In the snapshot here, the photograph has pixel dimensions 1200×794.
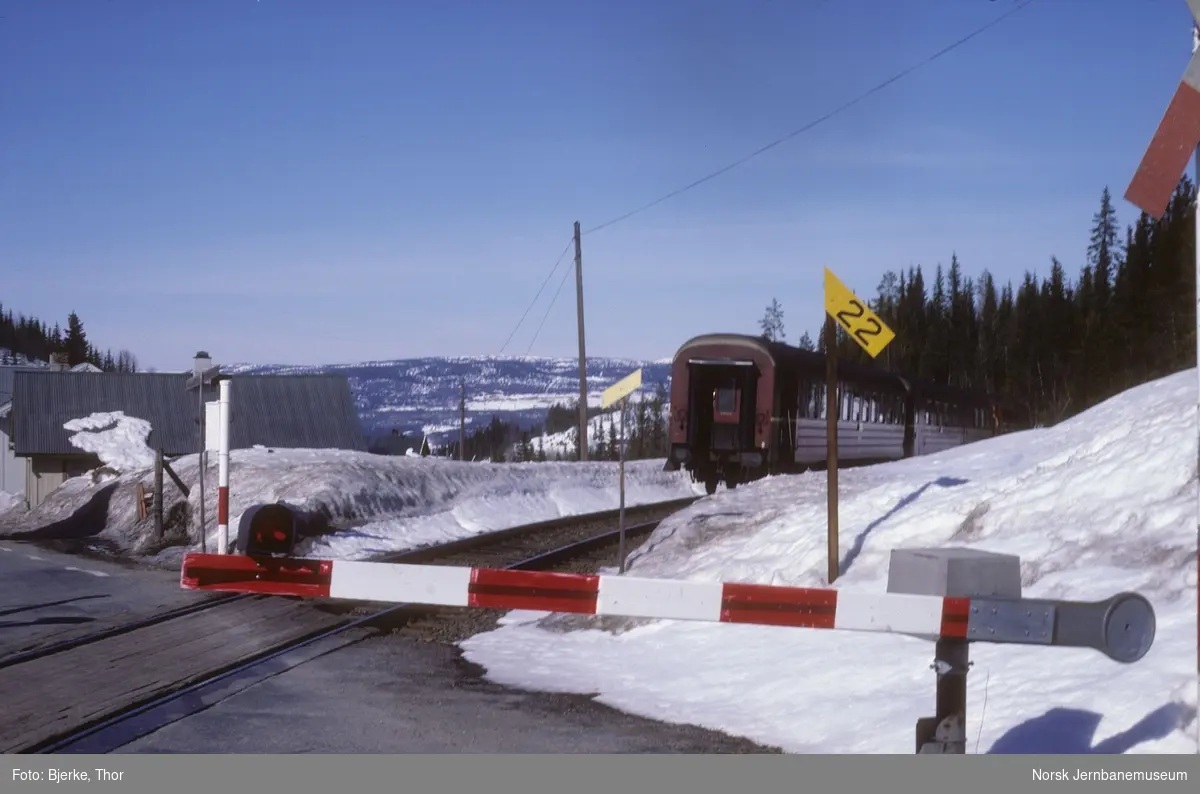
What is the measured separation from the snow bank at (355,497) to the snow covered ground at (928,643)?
9250 millimetres

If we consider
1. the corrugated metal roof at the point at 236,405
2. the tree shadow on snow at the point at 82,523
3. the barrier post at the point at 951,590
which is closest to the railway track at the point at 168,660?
the barrier post at the point at 951,590

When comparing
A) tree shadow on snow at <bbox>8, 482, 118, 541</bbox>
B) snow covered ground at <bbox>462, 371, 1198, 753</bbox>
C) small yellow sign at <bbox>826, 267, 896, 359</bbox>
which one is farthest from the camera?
tree shadow on snow at <bbox>8, 482, 118, 541</bbox>

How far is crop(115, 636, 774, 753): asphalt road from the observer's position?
6.02 m

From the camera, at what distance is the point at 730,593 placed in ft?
13.3

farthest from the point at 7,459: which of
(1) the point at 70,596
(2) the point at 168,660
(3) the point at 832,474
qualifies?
(3) the point at 832,474

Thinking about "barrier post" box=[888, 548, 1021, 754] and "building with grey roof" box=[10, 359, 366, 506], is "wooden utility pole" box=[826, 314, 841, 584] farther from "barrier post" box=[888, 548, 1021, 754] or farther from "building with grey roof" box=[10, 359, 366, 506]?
"building with grey roof" box=[10, 359, 366, 506]

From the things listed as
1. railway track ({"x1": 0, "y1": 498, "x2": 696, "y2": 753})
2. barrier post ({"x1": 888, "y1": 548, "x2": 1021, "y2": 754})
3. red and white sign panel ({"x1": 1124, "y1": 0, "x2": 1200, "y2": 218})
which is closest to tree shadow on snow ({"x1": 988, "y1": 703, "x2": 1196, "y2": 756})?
barrier post ({"x1": 888, "y1": 548, "x2": 1021, "y2": 754})

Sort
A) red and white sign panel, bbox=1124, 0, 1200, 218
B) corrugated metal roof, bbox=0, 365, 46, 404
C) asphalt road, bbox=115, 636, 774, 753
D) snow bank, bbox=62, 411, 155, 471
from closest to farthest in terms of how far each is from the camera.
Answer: red and white sign panel, bbox=1124, 0, 1200, 218 → asphalt road, bbox=115, 636, 774, 753 → snow bank, bbox=62, 411, 155, 471 → corrugated metal roof, bbox=0, 365, 46, 404

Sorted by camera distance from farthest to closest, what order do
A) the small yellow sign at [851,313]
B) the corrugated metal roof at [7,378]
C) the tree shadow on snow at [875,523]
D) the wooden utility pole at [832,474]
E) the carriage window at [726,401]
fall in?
the corrugated metal roof at [7,378] < the carriage window at [726,401] < the tree shadow on snow at [875,523] < the wooden utility pole at [832,474] < the small yellow sign at [851,313]

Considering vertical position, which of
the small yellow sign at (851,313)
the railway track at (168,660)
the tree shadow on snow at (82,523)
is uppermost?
the small yellow sign at (851,313)

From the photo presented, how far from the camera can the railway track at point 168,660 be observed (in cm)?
673

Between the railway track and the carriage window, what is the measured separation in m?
12.1

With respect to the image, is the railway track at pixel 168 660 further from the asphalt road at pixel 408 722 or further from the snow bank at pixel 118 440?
the snow bank at pixel 118 440

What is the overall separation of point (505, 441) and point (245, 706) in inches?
1513
